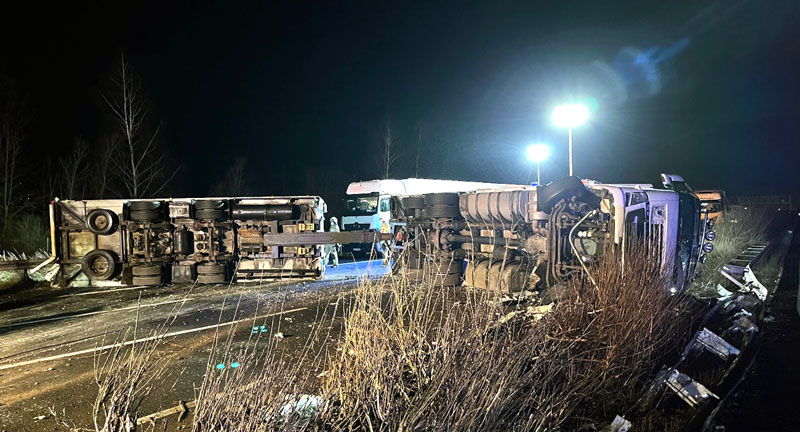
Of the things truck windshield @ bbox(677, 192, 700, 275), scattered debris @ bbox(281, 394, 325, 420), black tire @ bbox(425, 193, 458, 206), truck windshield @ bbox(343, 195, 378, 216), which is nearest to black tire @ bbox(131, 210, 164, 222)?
black tire @ bbox(425, 193, 458, 206)

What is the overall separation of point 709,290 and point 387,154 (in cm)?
2314

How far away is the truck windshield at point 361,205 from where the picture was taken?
747 inches

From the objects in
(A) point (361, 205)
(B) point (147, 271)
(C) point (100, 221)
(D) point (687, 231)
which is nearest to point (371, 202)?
(A) point (361, 205)

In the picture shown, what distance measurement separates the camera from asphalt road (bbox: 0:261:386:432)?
4.54m

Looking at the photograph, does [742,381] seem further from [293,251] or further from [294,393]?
[293,251]

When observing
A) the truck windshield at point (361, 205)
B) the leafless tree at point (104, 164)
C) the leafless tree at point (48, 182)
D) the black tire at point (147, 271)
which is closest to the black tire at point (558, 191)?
the black tire at point (147, 271)

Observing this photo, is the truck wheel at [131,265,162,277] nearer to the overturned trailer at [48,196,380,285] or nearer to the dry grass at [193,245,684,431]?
the overturned trailer at [48,196,380,285]

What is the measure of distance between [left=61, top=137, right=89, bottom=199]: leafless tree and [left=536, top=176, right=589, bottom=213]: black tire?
19355mm

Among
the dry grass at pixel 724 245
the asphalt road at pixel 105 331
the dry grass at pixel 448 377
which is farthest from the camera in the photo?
the dry grass at pixel 724 245

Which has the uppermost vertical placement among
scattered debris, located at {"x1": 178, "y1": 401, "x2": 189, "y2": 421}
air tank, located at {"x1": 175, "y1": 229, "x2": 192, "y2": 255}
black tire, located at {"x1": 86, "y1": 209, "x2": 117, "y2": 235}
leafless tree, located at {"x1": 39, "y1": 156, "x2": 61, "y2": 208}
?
leafless tree, located at {"x1": 39, "y1": 156, "x2": 61, "y2": 208}

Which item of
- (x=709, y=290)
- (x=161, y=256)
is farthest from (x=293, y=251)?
(x=709, y=290)

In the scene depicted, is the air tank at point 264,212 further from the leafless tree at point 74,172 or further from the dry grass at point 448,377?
the leafless tree at point 74,172

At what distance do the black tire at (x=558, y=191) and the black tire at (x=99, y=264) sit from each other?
10.3 metres

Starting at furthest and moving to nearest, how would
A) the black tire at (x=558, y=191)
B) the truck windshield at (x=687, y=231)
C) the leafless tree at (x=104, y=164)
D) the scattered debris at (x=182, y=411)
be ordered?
the leafless tree at (x=104, y=164) < the truck windshield at (x=687, y=231) < the black tire at (x=558, y=191) < the scattered debris at (x=182, y=411)
